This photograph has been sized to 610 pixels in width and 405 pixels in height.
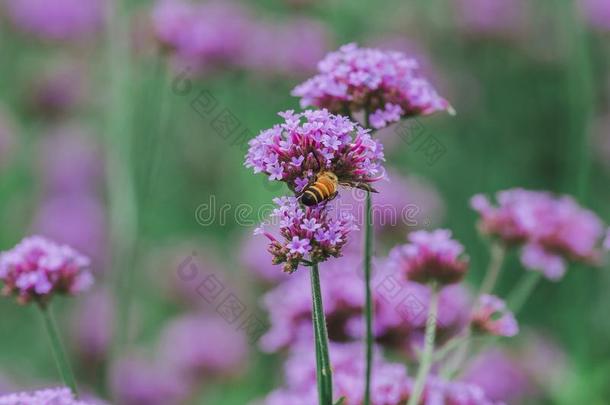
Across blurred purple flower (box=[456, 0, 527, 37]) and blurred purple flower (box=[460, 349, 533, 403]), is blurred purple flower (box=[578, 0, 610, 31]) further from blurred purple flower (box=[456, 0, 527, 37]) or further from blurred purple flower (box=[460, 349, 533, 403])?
blurred purple flower (box=[460, 349, 533, 403])

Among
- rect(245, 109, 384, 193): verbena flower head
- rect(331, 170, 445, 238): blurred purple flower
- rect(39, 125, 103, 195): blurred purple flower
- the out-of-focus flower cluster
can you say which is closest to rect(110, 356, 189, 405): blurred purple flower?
rect(331, 170, 445, 238): blurred purple flower

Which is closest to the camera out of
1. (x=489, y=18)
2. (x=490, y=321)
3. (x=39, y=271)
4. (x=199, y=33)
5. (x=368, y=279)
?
(x=368, y=279)

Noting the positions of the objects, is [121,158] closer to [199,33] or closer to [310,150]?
[199,33]

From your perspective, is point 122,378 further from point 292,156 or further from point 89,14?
point 89,14

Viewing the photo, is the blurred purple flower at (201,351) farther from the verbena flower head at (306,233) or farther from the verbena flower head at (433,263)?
the verbena flower head at (306,233)

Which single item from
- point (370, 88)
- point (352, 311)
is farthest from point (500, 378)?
point (370, 88)

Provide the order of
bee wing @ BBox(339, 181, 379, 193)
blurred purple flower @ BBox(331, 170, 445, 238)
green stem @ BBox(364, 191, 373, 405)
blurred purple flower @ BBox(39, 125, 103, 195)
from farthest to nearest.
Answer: blurred purple flower @ BBox(39, 125, 103, 195)
blurred purple flower @ BBox(331, 170, 445, 238)
green stem @ BBox(364, 191, 373, 405)
bee wing @ BBox(339, 181, 379, 193)

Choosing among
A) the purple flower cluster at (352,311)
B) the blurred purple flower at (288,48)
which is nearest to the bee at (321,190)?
A: the purple flower cluster at (352,311)
